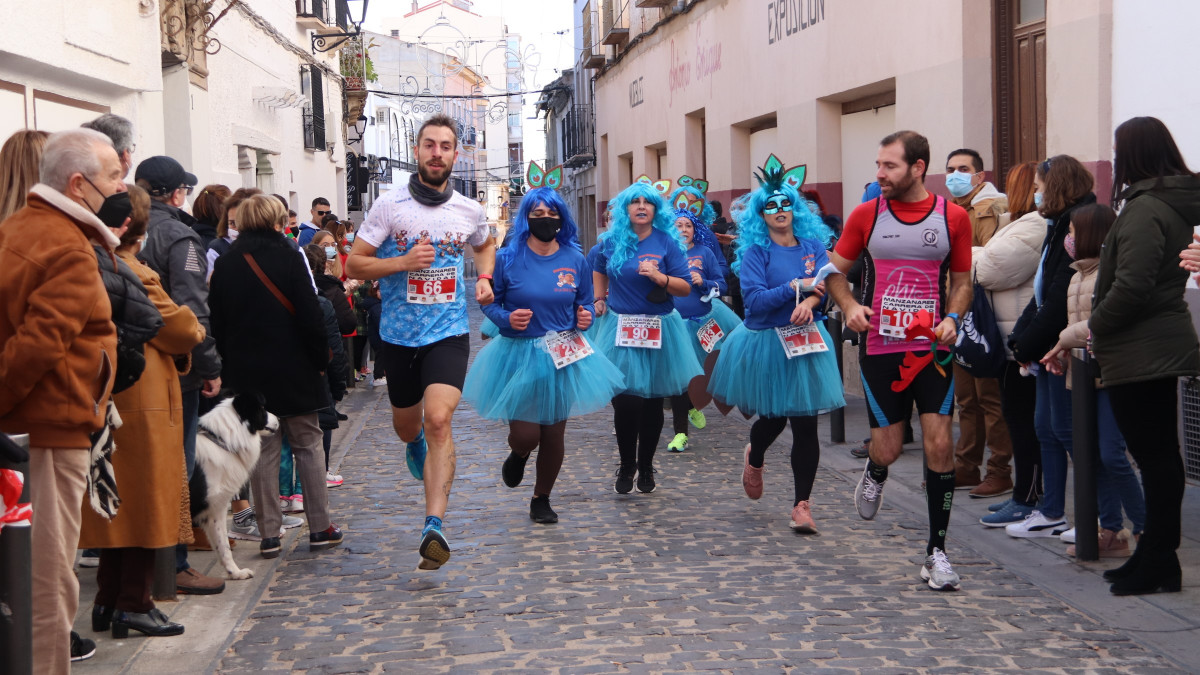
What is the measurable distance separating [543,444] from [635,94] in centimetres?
2272

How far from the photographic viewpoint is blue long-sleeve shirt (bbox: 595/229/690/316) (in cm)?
845

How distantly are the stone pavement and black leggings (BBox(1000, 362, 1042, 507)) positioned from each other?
1.19 feet

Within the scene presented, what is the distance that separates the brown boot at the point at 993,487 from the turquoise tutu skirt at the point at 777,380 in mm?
1126

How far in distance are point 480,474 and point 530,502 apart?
1467 millimetres

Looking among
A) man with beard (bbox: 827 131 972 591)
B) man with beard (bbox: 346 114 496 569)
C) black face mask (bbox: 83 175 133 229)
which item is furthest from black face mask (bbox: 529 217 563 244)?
black face mask (bbox: 83 175 133 229)

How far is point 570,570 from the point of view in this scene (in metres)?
6.32

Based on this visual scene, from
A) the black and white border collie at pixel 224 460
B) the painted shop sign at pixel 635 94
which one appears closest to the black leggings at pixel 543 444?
the black and white border collie at pixel 224 460

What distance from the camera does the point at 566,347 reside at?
7348 mm

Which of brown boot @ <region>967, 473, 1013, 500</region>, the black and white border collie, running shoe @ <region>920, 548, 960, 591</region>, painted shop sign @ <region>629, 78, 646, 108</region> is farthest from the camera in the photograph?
painted shop sign @ <region>629, 78, 646, 108</region>

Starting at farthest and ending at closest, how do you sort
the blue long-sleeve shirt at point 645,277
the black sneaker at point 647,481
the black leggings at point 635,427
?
the blue long-sleeve shirt at point 645,277
the black sneaker at point 647,481
the black leggings at point 635,427

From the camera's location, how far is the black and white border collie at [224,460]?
6.19 m

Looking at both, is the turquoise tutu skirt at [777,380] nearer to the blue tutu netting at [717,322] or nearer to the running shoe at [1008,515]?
the running shoe at [1008,515]

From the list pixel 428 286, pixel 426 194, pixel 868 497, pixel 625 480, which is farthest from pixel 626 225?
pixel 868 497

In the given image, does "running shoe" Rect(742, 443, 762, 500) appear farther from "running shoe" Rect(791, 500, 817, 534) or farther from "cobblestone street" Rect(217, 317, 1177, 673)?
"running shoe" Rect(791, 500, 817, 534)
